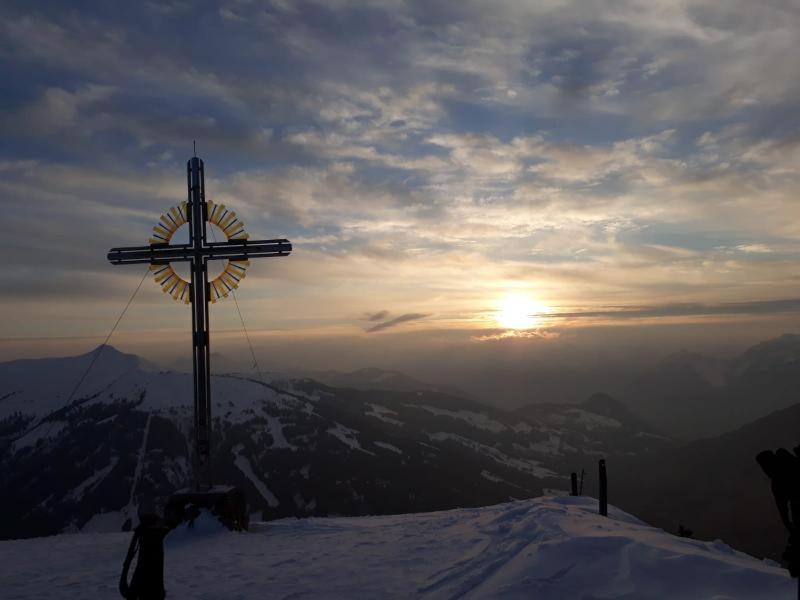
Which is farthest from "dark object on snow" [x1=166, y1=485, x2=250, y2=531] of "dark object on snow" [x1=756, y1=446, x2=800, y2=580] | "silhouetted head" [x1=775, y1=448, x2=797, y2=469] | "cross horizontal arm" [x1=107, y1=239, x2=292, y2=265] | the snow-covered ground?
"silhouetted head" [x1=775, y1=448, x2=797, y2=469]

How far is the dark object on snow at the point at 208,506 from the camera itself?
781 inches

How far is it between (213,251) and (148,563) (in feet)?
46.1

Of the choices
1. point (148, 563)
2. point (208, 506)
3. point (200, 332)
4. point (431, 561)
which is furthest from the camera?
point (200, 332)

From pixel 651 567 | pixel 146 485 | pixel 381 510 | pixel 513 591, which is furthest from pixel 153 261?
pixel 146 485

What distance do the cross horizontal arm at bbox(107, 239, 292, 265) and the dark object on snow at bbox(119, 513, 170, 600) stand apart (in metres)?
13.4

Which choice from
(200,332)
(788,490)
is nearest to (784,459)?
(788,490)

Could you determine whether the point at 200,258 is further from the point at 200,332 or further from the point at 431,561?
the point at 431,561

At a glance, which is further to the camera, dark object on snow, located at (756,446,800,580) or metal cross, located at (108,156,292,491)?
metal cross, located at (108,156,292,491)

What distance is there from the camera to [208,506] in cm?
1998

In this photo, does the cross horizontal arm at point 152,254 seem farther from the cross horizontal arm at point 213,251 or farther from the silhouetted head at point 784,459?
the silhouetted head at point 784,459

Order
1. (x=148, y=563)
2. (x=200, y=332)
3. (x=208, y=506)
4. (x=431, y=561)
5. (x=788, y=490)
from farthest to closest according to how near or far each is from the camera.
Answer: (x=200, y=332)
(x=208, y=506)
(x=431, y=561)
(x=148, y=563)
(x=788, y=490)

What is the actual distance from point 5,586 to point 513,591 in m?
12.2

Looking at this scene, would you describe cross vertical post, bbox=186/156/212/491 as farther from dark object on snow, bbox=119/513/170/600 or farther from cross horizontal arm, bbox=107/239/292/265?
dark object on snow, bbox=119/513/170/600

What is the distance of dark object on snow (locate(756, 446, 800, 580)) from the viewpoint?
21.7ft
